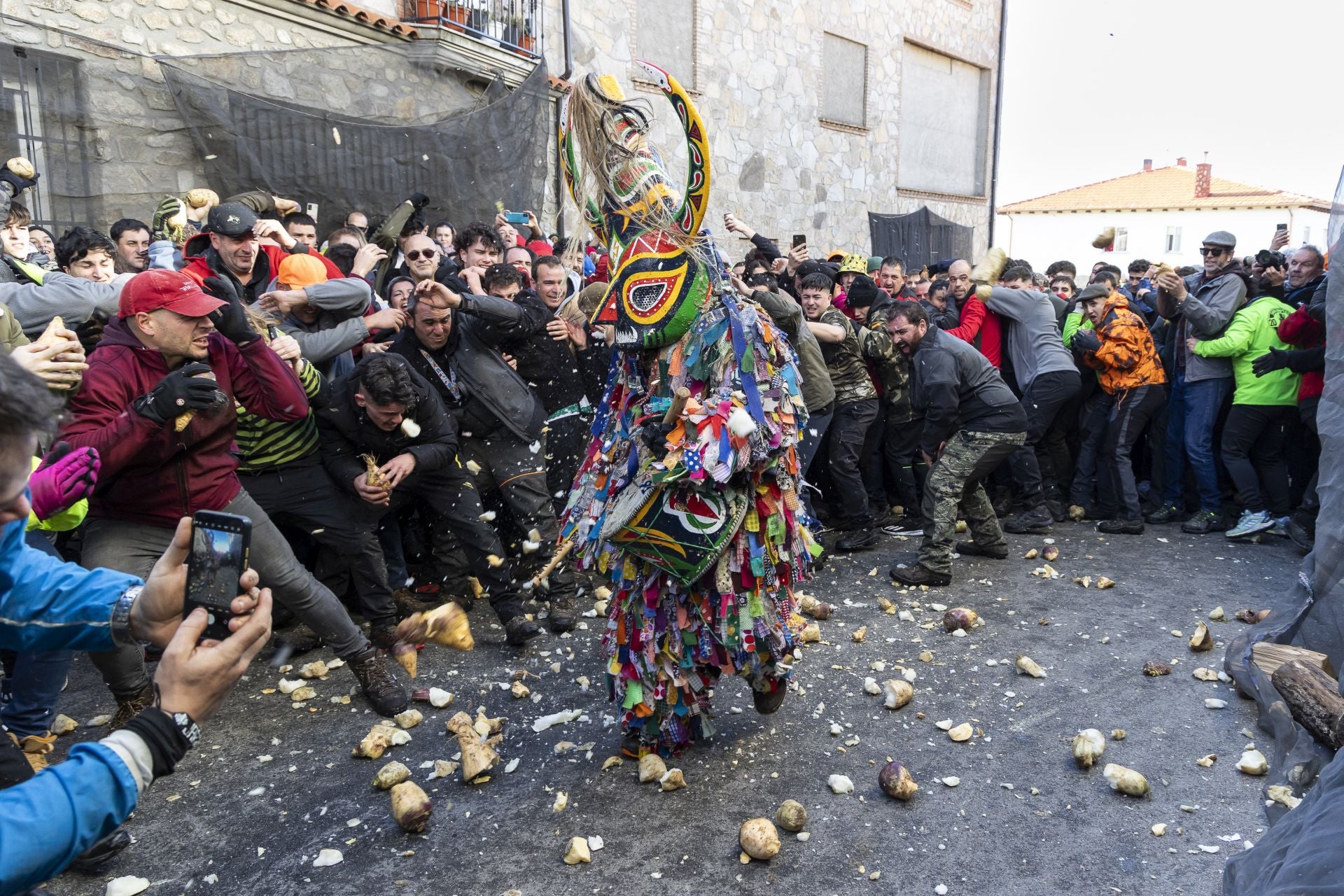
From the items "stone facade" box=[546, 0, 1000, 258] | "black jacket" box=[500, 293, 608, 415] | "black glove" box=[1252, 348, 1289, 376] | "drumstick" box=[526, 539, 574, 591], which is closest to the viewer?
"drumstick" box=[526, 539, 574, 591]

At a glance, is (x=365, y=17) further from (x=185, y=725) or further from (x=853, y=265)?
(x=185, y=725)

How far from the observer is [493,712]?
4137 millimetres

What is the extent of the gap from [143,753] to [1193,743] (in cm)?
383

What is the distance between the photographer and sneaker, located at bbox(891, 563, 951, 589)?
5805 mm

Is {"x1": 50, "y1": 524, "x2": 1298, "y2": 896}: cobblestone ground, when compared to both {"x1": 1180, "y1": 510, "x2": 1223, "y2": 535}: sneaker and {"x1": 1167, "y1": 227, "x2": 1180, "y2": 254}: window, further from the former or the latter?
{"x1": 1167, "y1": 227, "x2": 1180, "y2": 254}: window

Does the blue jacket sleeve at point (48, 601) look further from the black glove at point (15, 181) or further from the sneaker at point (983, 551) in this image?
the sneaker at point (983, 551)

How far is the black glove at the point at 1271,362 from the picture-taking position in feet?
21.3

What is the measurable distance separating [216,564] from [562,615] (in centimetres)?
338

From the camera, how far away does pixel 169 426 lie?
336cm

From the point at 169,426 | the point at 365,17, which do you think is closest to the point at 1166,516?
the point at 169,426

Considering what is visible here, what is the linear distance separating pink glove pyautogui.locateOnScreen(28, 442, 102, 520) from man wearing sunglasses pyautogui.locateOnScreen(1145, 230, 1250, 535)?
6.89 meters

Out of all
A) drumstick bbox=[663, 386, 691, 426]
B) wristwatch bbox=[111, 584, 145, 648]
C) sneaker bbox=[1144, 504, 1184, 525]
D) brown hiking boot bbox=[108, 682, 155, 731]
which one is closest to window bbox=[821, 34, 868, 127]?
sneaker bbox=[1144, 504, 1184, 525]

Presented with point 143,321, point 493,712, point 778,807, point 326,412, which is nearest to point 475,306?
point 326,412

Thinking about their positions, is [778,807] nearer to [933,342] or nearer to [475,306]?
A: [475,306]
